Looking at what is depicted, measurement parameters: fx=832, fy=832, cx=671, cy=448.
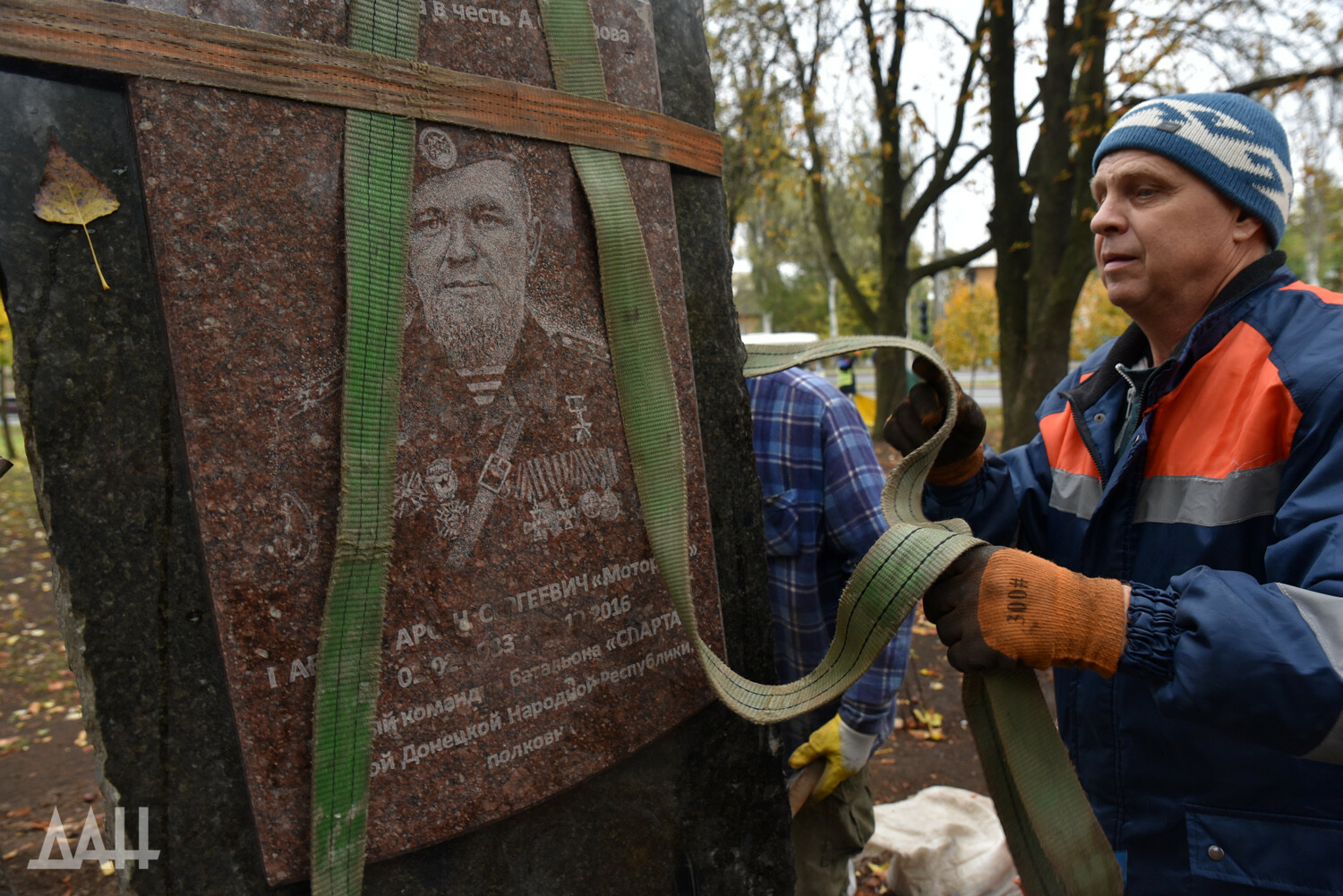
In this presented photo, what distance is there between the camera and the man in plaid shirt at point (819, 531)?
2.24m

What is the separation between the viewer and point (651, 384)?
55.2 inches

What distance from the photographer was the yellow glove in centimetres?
233

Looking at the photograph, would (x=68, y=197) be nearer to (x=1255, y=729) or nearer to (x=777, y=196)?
(x=1255, y=729)

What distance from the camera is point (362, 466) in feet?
3.66

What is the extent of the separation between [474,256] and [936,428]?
3.37 ft

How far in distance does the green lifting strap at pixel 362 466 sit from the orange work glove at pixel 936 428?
0.98 metres

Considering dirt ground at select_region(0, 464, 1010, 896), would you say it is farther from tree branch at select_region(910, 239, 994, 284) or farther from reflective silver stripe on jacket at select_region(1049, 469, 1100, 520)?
tree branch at select_region(910, 239, 994, 284)

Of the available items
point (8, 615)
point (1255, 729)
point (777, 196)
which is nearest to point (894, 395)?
point (777, 196)

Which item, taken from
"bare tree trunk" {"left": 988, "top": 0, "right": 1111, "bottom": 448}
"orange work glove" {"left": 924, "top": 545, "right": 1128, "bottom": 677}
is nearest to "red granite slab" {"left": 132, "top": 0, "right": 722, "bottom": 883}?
"orange work glove" {"left": 924, "top": 545, "right": 1128, "bottom": 677}

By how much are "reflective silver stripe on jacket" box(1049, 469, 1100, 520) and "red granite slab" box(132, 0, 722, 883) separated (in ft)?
2.88

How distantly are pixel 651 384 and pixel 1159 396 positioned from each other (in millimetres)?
1013

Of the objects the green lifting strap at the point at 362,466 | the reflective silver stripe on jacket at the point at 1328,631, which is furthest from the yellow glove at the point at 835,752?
the green lifting strap at the point at 362,466

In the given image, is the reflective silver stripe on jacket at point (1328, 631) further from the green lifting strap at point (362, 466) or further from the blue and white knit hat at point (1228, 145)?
the green lifting strap at point (362, 466)

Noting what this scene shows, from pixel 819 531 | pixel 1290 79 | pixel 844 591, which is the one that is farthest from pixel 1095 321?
pixel 844 591
